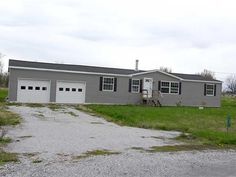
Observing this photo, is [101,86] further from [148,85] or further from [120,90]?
[148,85]

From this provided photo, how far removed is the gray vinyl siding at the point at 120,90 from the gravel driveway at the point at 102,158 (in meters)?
16.8

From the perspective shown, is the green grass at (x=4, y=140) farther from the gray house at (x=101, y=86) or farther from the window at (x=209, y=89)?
the window at (x=209, y=89)

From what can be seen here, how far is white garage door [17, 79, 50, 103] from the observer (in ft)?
102

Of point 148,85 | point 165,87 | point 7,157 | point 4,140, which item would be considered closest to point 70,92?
point 148,85

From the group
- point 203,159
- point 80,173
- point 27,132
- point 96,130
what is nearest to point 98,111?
point 96,130

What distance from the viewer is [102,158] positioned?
9.58 meters

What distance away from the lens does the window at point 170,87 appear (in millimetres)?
36906

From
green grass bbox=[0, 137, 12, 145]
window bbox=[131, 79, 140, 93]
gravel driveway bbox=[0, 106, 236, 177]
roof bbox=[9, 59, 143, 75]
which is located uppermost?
roof bbox=[9, 59, 143, 75]

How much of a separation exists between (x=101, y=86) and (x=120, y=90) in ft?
6.10

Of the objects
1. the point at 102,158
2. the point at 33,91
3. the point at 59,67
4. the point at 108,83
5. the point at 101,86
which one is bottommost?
the point at 102,158

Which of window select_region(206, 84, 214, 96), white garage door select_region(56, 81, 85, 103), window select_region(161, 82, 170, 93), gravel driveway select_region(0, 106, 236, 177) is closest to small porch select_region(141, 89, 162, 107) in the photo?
window select_region(161, 82, 170, 93)

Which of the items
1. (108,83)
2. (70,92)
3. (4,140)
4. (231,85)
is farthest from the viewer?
(231,85)

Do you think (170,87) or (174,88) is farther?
(174,88)

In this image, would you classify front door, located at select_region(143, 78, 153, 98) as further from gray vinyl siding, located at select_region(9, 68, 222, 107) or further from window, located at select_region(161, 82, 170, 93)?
window, located at select_region(161, 82, 170, 93)
